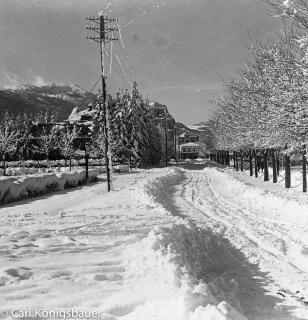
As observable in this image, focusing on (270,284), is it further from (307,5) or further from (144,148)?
(144,148)

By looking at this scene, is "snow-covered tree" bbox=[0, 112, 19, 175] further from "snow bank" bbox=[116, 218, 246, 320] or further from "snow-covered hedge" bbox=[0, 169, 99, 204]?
"snow bank" bbox=[116, 218, 246, 320]

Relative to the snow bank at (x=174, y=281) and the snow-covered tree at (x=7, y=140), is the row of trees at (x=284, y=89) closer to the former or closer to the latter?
the snow bank at (x=174, y=281)

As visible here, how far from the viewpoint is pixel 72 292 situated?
18.6ft

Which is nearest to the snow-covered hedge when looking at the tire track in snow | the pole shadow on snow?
the tire track in snow

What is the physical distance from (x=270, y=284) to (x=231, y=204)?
11520 millimetres

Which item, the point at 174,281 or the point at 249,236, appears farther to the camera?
the point at 249,236

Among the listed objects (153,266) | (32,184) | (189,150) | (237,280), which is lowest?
(237,280)

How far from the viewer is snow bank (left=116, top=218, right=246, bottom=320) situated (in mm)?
4875

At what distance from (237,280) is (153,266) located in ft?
5.20

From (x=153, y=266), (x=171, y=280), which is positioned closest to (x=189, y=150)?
(x=153, y=266)

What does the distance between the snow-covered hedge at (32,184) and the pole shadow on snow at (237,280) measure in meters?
11.8

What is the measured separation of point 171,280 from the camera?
19.9 ft

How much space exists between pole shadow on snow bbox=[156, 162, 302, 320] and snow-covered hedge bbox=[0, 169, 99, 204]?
38.6 ft

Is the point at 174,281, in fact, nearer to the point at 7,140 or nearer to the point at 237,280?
the point at 237,280
